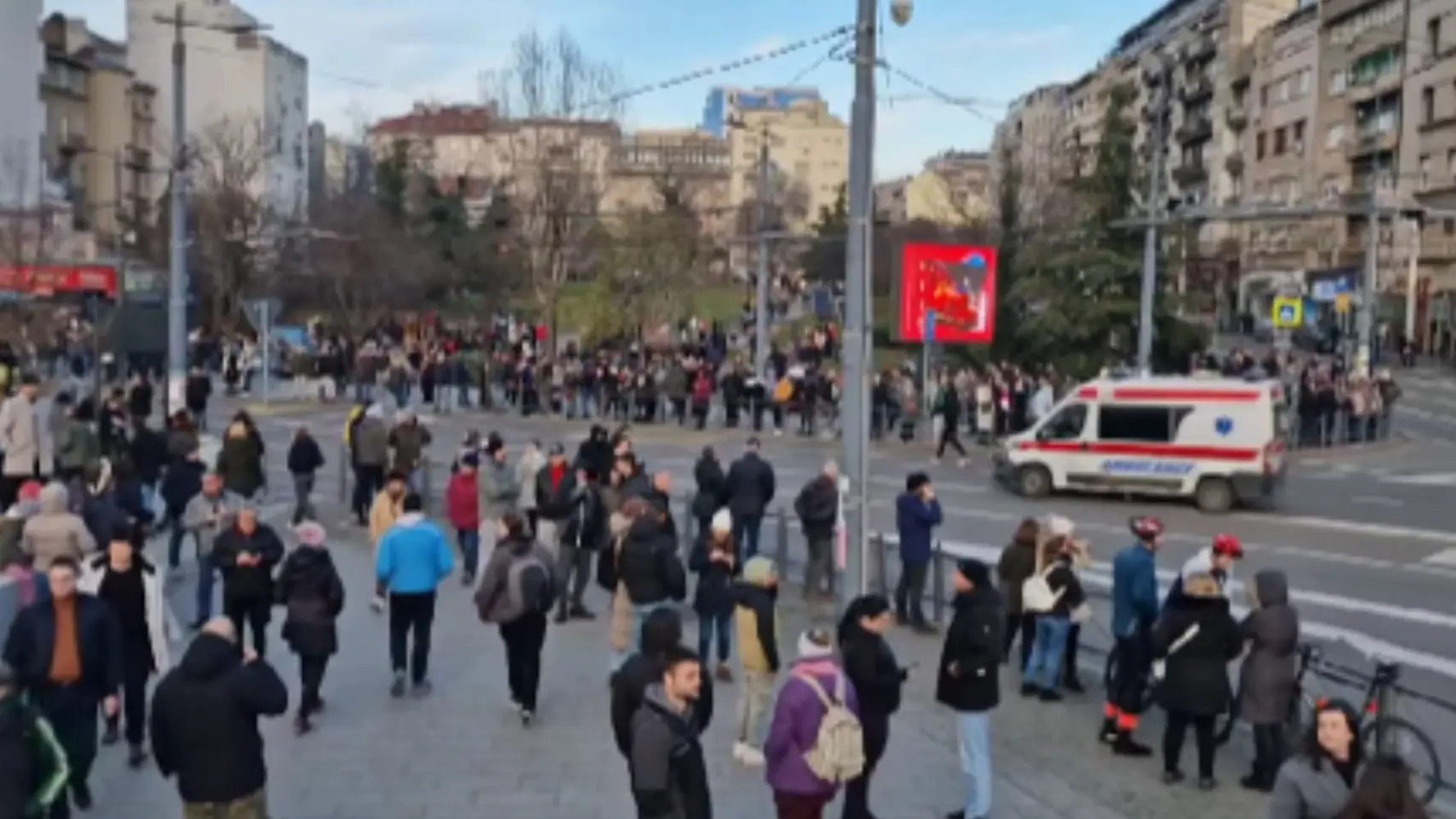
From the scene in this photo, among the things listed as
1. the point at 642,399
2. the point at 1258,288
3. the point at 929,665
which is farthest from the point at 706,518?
the point at 1258,288

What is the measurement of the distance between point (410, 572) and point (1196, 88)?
90543 millimetres

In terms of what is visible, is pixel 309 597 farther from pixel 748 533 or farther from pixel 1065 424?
pixel 1065 424

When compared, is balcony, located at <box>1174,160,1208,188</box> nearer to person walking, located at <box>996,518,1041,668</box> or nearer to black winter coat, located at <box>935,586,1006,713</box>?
person walking, located at <box>996,518,1041,668</box>

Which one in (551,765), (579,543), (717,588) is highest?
(717,588)

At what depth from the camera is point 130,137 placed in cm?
8000

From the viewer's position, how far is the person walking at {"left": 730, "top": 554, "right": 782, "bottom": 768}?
987cm

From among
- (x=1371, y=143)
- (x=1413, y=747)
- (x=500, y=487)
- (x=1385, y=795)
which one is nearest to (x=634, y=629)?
(x=1413, y=747)

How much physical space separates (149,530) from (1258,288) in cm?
7289

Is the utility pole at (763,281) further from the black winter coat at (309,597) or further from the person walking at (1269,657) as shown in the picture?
the person walking at (1269,657)

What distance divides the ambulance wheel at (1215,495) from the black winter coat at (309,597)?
16.7 metres

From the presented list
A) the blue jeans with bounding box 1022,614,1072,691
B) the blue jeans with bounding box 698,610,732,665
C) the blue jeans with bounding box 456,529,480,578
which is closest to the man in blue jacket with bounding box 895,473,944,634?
the blue jeans with bounding box 1022,614,1072,691

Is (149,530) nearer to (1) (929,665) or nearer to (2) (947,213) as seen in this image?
(1) (929,665)

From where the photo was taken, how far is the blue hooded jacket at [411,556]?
1130 centimetres

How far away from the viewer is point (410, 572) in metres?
11.4
